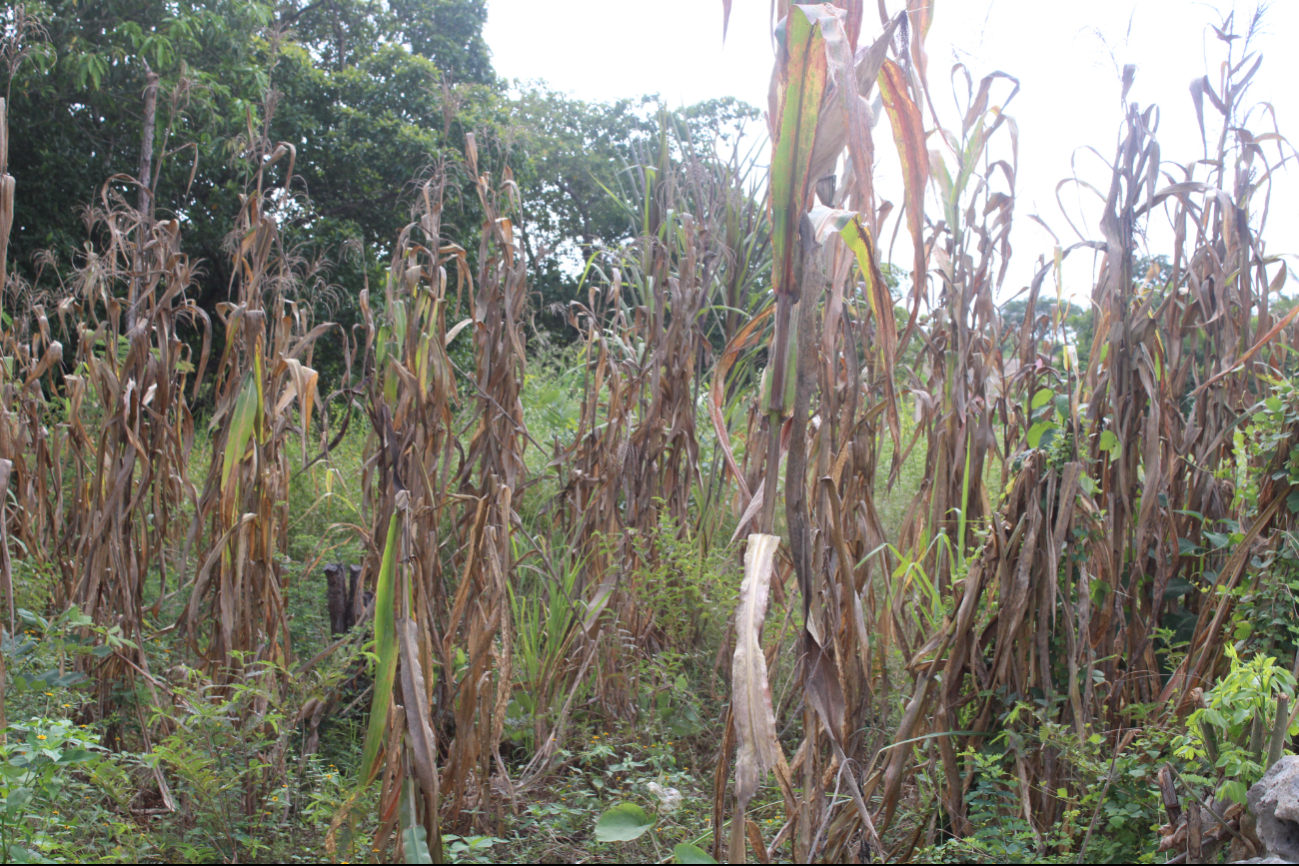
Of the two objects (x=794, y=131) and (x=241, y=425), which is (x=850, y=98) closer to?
(x=794, y=131)

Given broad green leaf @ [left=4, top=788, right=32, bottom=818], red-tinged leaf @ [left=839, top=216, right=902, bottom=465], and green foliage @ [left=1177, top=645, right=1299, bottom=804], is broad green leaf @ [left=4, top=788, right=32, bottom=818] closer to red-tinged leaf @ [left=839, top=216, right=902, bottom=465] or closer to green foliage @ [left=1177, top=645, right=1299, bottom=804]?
red-tinged leaf @ [left=839, top=216, right=902, bottom=465]

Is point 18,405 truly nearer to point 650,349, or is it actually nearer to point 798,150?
point 650,349

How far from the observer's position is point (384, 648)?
38.7 inches

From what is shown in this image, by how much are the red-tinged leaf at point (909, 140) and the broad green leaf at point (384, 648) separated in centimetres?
69

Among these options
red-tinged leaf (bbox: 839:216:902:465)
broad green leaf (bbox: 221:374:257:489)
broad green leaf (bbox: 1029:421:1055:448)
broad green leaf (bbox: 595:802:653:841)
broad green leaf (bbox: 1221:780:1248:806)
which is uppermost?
red-tinged leaf (bbox: 839:216:902:465)

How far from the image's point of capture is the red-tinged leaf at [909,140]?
87 centimetres

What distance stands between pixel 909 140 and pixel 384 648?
84cm

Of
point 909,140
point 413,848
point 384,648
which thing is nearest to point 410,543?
point 384,648

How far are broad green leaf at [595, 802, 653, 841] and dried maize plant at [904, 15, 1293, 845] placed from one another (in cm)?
35

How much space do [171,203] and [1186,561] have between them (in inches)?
307

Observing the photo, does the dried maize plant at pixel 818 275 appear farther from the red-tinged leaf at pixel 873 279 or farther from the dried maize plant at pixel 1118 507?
the dried maize plant at pixel 1118 507

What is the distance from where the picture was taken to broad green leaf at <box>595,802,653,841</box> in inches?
40.8

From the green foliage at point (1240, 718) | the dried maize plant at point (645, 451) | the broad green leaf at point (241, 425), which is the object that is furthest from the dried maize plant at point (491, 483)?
the green foliage at point (1240, 718)

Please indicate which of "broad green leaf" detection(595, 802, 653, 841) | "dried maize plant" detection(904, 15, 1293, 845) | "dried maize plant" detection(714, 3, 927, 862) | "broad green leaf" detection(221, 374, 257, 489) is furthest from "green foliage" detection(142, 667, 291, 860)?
"dried maize plant" detection(904, 15, 1293, 845)
